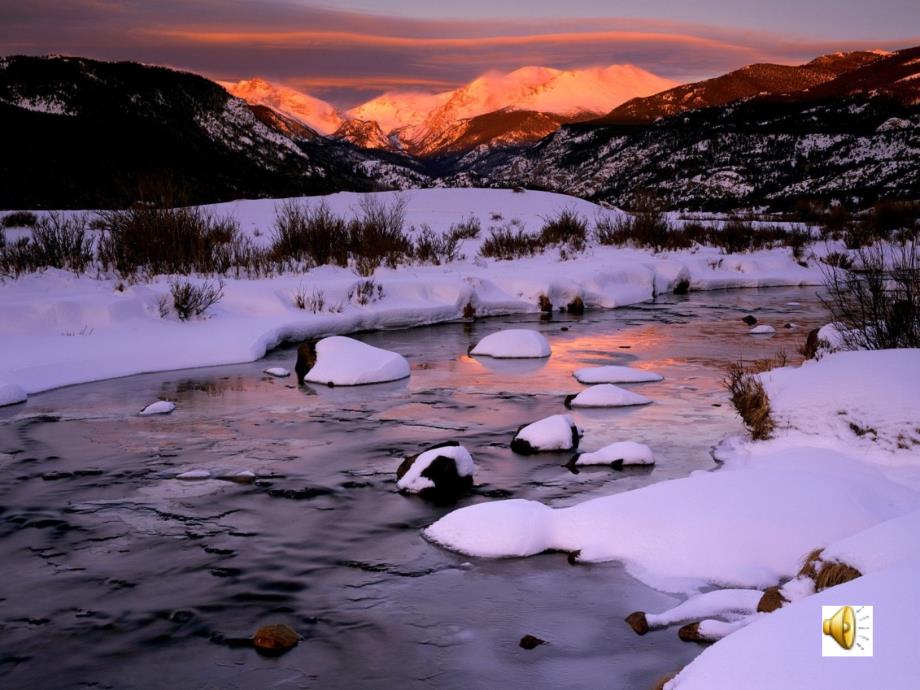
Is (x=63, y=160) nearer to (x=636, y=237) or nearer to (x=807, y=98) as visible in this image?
(x=636, y=237)

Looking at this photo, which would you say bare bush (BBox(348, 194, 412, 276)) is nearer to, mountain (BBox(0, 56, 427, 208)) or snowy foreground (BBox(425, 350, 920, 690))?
snowy foreground (BBox(425, 350, 920, 690))

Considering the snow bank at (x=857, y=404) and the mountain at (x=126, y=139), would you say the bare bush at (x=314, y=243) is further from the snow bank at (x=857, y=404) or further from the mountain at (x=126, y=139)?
the mountain at (x=126, y=139)

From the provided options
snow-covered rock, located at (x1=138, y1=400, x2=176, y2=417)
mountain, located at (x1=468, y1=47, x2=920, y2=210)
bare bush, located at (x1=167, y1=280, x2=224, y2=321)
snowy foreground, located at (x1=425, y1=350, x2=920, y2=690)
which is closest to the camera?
snowy foreground, located at (x1=425, y1=350, x2=920, y2=690)

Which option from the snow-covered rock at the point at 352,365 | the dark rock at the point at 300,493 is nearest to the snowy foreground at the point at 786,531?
the dark rock at the point at 300,493

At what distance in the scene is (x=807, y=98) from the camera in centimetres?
11988

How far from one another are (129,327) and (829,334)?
872cm

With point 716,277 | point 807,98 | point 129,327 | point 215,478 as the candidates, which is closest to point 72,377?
point 129,327

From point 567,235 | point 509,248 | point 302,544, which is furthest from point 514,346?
point 567,235

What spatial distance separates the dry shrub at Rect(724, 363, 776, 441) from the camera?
689 cm

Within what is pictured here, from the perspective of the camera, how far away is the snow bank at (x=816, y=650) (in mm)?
2141

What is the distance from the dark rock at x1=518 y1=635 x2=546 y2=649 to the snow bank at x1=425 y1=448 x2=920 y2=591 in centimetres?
94

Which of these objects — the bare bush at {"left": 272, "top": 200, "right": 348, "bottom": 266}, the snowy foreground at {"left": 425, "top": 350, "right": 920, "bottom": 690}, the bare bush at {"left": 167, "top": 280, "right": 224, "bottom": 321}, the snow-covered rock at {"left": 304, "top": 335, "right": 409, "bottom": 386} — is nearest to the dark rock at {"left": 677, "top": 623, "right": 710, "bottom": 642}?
the snowy foreground at {"left": 425, "top": 350, "right": 920, "bottom": 690}

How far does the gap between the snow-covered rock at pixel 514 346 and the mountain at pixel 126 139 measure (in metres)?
50.6

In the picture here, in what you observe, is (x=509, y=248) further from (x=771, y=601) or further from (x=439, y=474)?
(x=771, y=601)
